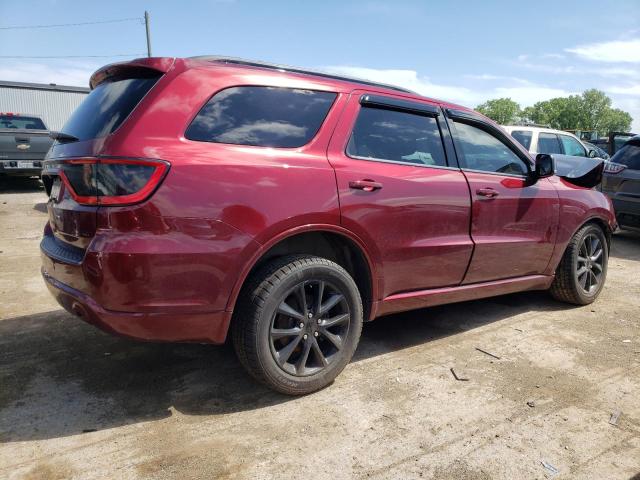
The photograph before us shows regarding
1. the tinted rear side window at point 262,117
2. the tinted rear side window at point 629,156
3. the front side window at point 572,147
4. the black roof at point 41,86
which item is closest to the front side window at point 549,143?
the front side window at point 572,147

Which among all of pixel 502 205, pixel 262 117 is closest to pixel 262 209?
pixel 262 117

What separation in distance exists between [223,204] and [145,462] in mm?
1195

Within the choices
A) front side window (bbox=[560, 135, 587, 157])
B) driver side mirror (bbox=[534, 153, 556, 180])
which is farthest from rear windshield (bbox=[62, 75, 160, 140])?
front side window (bbox=[560, 135, 587, 157])

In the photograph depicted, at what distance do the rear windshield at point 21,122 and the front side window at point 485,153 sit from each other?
11.0 meters

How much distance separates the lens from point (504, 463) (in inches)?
87.0

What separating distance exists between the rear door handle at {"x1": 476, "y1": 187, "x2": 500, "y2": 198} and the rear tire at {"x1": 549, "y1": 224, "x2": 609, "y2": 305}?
123 cm

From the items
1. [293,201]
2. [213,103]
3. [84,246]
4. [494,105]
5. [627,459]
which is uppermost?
[494,105]

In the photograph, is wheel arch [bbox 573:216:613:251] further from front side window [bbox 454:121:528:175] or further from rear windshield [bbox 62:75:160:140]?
rear windshield [bbox 62:75:160:140]

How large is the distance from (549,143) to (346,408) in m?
9.08

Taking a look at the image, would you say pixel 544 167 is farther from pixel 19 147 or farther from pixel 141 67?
pixel 19 147

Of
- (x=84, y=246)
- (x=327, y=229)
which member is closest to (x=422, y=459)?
(x=327, y=229)

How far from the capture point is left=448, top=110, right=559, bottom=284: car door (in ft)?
11.5

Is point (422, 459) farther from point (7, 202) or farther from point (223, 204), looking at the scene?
point (7, 202)

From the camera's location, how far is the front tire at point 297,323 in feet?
8.26
